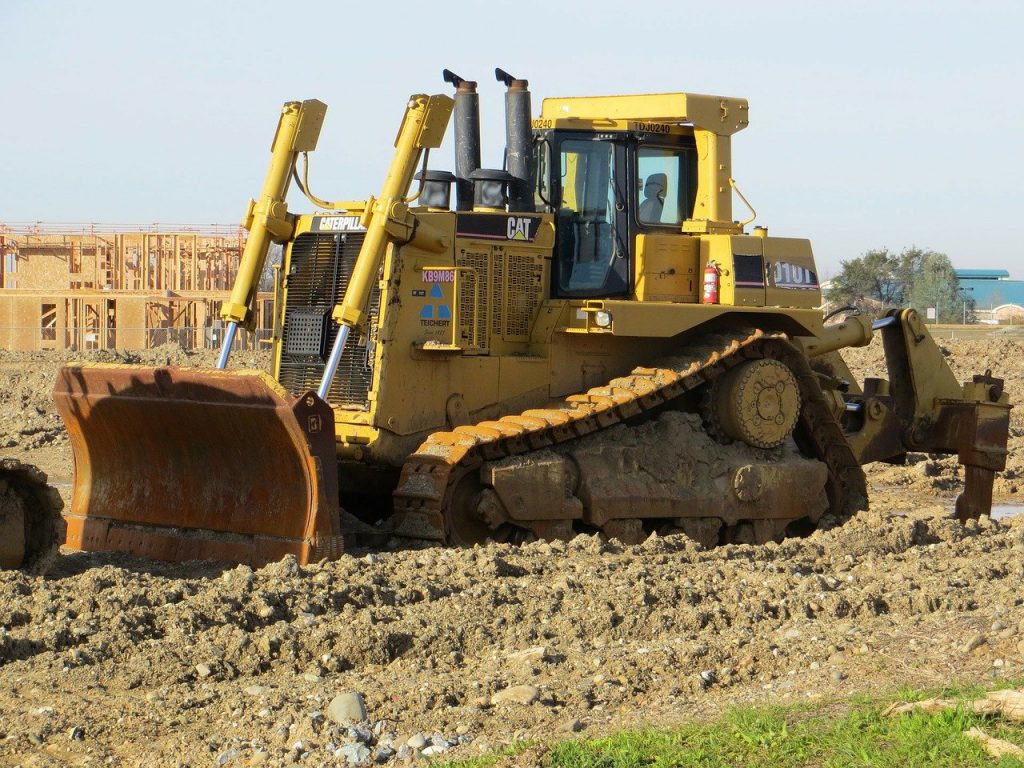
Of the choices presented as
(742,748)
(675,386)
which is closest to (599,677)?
(742,748)

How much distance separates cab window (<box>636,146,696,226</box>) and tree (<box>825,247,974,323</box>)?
49.9m

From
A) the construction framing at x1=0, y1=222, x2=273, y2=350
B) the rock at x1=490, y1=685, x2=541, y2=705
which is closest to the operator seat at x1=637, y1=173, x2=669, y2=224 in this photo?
the rock at x1=490, y1=685, x2=541, y2=705

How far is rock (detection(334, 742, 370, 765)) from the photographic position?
5730mm

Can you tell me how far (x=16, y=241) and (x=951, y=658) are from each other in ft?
164

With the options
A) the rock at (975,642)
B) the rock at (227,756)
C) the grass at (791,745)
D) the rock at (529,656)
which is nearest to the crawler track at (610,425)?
the rock at (529,656)

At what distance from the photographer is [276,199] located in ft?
35.9

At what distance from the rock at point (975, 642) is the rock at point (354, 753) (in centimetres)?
298

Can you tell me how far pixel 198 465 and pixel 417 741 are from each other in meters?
4.74

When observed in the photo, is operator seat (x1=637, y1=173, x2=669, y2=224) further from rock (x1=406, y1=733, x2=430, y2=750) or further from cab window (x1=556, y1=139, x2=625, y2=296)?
rock (x1=406, y1=733, x2=430, y2=750)

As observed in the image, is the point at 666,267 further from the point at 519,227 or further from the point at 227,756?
the point at 227,756

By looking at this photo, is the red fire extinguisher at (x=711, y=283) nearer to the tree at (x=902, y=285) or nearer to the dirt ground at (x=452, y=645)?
the dirt ground at (x=452, y=645)

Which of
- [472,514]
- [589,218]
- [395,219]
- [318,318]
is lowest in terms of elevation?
[472,514]

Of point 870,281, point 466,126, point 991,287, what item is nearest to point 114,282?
point 870,281

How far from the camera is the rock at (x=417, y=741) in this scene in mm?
5863
